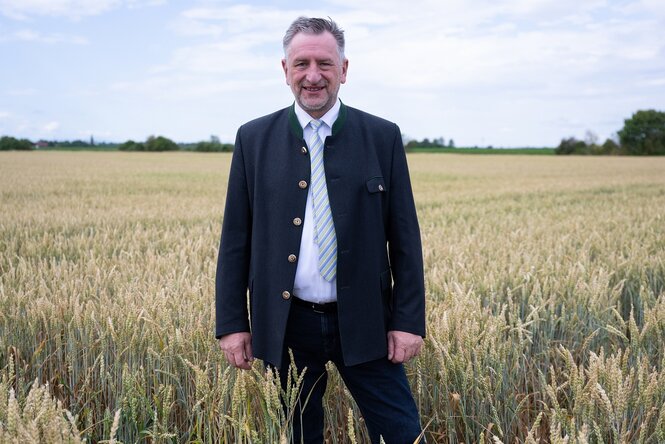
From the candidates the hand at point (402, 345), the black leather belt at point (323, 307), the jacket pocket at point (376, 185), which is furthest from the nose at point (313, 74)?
the hand at point (402, 345)

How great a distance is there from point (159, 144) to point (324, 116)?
6907 cm

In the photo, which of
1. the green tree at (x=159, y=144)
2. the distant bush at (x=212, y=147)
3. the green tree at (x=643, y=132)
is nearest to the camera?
the distant bush at (x=212, y=147)

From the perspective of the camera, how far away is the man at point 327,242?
206 cm

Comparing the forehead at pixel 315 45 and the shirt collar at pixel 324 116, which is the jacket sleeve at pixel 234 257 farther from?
the forehead at pixel 315 45

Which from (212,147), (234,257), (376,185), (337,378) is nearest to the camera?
(376,185)

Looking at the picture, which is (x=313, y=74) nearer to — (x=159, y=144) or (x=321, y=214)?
(x=321, y=214)

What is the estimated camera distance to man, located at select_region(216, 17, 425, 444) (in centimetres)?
206

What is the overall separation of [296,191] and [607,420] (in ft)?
4.72

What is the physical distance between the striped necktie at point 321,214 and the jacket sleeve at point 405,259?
25 cm

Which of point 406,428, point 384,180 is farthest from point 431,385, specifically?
point 384,180

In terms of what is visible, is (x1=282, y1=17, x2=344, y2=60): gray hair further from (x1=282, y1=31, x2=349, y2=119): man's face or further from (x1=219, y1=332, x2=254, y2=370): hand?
(x1=219, y1=332, x2=254, y2=370): hand

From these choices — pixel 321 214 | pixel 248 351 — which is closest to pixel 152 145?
pixel 248 351

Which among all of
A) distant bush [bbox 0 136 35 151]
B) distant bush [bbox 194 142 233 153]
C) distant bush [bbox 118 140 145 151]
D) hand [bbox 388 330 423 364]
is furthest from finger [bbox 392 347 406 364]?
distant bush [bbox 118 140 145 151]

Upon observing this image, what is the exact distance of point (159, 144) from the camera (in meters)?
67.4
